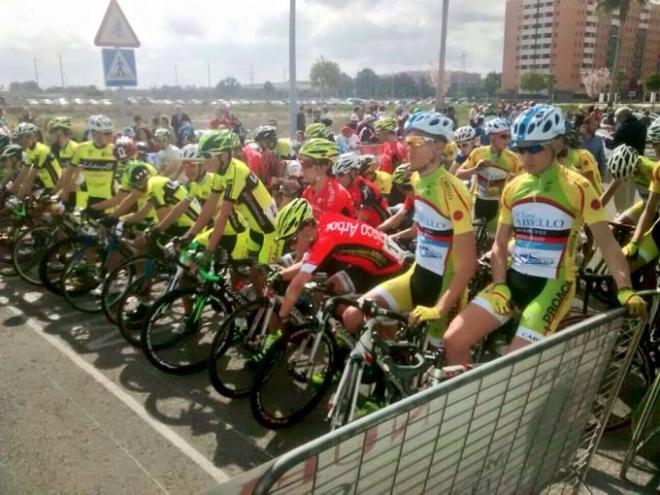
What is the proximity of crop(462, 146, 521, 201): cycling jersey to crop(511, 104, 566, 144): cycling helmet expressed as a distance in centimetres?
390

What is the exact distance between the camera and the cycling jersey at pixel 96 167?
8.02 metres

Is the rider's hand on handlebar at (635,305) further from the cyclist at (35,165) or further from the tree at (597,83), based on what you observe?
the tree at (597,83)

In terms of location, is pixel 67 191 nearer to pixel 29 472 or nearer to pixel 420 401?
pixel 29 472

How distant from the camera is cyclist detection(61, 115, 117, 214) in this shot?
8016 mm

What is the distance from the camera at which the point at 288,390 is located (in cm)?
490

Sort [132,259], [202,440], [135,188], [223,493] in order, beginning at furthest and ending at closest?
1. [135,188]
2. [132,259]
3. [202,440]
4. [223,493]

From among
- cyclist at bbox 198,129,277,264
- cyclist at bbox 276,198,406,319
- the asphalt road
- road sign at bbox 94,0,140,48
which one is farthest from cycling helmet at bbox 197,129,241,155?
road sign at bbox 94,0,140,48

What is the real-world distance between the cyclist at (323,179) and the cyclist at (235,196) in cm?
66

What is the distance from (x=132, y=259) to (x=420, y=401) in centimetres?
522

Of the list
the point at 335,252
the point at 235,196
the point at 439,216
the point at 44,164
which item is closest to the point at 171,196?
the point at 235,196

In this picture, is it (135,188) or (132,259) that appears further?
(135,188)

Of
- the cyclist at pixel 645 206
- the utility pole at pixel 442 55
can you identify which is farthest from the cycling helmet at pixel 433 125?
the utility pole at pixel 442 55

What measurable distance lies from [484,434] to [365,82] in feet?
426

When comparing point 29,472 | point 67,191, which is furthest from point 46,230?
point 29,472
